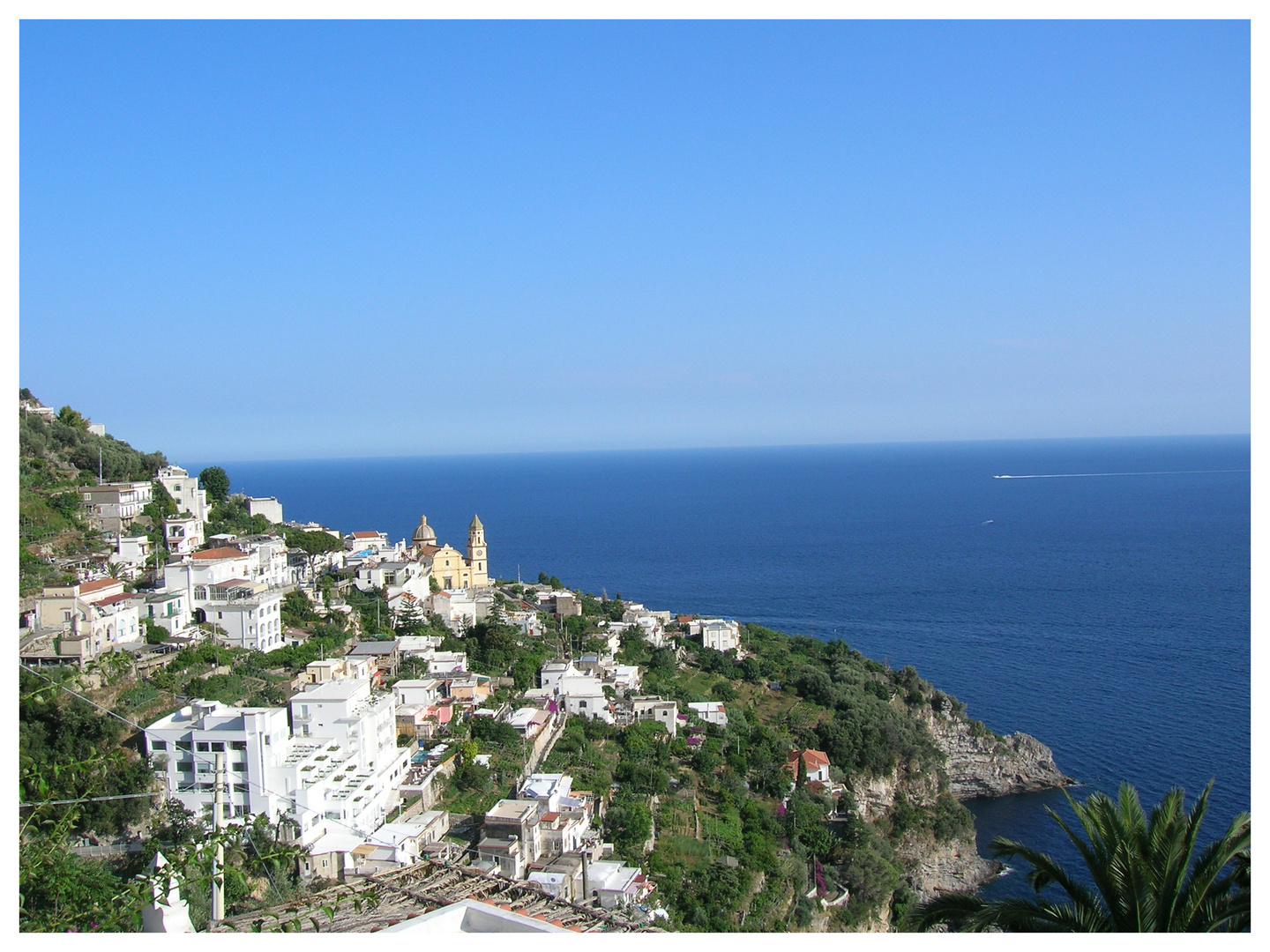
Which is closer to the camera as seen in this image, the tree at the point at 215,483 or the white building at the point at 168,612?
the white building at the point at 168,612

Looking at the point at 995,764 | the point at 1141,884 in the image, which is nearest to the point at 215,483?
the point at 995,764

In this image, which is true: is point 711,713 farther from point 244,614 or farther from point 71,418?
point 71,418

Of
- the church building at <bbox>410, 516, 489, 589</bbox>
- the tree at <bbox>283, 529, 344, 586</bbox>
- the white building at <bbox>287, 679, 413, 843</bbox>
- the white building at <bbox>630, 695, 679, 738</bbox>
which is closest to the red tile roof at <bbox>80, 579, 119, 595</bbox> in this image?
the white building at <bbox>287, 679, 413, 843</bbox>

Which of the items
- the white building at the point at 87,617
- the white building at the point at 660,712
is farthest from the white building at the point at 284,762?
the white building at the point at 660,712

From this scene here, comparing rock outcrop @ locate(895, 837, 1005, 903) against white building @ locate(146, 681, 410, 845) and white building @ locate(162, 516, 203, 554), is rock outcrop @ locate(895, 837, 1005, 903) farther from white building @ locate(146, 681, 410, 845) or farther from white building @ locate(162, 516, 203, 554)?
white building @ locate(162, 516, 203, 554)

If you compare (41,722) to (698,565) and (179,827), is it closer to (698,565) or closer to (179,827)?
(179,827)

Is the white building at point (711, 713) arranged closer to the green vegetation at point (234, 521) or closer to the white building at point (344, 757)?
the white building at point (344, 757)
